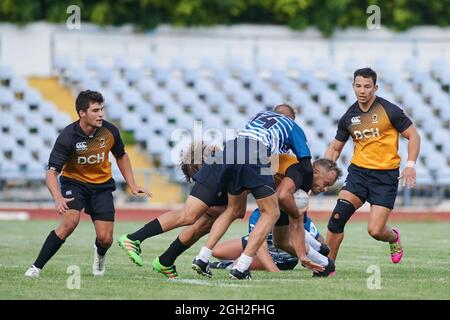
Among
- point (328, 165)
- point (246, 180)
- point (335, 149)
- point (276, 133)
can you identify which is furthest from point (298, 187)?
point (335, 149)

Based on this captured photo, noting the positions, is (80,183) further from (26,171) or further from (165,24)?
(165,24)

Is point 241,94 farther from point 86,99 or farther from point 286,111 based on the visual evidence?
point 86,99

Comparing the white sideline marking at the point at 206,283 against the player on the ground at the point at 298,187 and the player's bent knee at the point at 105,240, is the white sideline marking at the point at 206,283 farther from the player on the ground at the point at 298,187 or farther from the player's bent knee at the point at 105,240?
the player's bent knee at the point at 105,240

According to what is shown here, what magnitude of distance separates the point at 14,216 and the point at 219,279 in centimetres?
1250

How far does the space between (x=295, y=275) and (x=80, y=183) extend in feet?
7.49

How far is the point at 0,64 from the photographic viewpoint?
26750 mm

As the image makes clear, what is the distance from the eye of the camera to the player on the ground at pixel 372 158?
37.6 feet

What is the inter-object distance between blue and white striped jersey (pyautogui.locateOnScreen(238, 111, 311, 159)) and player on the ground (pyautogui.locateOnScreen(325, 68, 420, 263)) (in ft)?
3.75

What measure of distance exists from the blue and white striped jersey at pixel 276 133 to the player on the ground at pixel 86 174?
1195 mm

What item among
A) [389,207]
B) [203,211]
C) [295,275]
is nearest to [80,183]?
[203,211]

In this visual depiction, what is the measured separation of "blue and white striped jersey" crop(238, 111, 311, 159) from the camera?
10.4 m

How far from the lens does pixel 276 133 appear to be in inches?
411

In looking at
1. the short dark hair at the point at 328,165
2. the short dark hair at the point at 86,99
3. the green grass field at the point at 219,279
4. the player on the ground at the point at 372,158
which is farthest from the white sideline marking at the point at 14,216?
the short dark hair at the point at 328,165

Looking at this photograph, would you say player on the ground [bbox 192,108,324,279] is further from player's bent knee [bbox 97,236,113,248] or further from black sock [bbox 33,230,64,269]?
black sock [bbox 33,230,64,269]
